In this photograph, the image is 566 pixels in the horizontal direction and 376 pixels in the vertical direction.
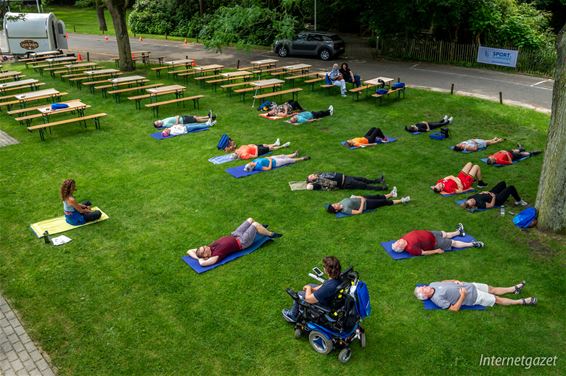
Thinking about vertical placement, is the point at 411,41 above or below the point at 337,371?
above

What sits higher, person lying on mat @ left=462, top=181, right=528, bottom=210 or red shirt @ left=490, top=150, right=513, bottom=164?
red shirt @ left=490, top=150, right=513, bottom=164

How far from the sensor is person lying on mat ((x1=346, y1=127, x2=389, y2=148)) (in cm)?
1561

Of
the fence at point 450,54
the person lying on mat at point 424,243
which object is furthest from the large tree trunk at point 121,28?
the person lying on mat at point 424,243

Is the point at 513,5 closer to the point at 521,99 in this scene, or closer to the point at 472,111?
the point at 521,99

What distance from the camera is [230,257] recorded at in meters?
9.55

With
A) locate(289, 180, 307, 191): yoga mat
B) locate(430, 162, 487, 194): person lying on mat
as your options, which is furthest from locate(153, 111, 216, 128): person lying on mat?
locate(430, 162, 487, 194): person lying on mat

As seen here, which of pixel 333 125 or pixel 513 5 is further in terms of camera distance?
pixel 513 5

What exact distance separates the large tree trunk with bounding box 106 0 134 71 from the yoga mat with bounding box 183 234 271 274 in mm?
20482

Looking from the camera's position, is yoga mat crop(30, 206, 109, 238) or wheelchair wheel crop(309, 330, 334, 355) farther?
yoga mat crop(30, 206, 109, 238)

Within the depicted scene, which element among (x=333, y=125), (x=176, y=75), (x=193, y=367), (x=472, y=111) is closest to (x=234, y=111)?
(x=333, y=125)

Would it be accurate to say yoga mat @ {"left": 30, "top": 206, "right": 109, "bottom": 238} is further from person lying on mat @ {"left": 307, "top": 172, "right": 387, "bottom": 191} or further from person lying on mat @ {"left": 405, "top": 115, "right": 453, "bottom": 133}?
person lying on mat @ {"left": 405, "top": 115, "right": 453, "bottom": 133}

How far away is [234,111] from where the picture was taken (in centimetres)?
1991

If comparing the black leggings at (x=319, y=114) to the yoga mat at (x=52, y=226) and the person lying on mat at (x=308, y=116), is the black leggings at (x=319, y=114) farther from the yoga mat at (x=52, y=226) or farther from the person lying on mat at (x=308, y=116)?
the yoga mat at (x=52, y=226)

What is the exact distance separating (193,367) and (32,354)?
255 centimetres
